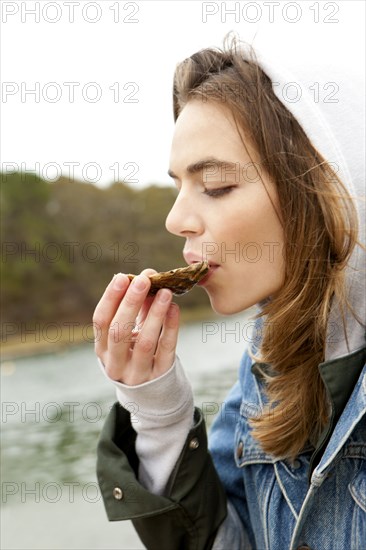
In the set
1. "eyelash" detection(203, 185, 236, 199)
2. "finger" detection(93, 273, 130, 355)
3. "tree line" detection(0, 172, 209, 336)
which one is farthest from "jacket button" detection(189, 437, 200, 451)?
"tree line" detection(0, 172, 209, 336)

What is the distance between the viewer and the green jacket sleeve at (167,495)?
6.29 ft

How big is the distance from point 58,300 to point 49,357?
30.8ft

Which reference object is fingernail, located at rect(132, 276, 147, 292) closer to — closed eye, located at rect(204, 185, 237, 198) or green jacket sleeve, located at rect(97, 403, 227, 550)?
closed eye, located at rect(204, 185, 237, 198)

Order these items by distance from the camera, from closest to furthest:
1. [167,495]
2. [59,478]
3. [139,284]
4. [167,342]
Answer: [139,284], [167,342], [167,495], [59,478]

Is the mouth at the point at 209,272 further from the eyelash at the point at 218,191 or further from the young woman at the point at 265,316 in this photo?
the eyelash at the point at 218,191

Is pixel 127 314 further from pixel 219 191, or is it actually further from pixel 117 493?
pixel 117 493

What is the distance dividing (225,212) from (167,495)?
917mm

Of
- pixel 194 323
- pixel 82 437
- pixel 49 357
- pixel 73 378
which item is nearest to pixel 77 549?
pixel 82 437

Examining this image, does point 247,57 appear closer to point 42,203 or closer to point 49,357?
point 49,357

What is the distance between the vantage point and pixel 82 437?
4.84 metres

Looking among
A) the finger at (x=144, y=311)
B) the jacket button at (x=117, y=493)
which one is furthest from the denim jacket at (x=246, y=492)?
the finger at (x=144, y=311)

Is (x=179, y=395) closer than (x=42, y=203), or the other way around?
(x=179, y=395)

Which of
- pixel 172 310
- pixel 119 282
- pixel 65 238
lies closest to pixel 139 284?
pixel 119 282

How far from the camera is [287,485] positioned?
76.4 inches
